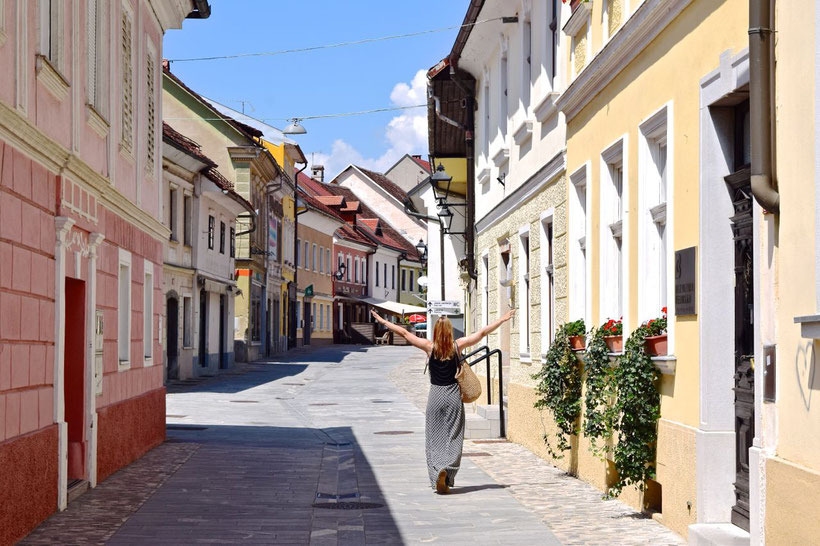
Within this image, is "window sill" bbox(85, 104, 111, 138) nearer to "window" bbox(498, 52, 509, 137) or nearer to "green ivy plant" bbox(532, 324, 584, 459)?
"green ivy plant" bbox(532, 324, 584, 459)

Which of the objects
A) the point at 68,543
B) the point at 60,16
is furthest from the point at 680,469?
the point at 60,16

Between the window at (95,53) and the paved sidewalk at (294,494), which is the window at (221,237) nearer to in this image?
the paved sidewalk at (294,494)

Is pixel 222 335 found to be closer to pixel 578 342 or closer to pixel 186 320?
pixel 186 320

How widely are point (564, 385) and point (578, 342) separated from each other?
22.1 inches

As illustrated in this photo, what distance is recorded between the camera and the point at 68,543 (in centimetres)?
867

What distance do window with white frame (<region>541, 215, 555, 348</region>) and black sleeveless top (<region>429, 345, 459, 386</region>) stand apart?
316 centimetres

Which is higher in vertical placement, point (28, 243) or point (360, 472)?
point (28, 243)

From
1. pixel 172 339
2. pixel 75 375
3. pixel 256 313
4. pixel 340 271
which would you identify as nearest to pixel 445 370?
pixel 75 375

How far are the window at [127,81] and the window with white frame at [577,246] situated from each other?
17.0 ft

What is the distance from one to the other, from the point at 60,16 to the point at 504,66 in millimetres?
9663

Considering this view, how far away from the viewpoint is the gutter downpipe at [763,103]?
672 centimetres

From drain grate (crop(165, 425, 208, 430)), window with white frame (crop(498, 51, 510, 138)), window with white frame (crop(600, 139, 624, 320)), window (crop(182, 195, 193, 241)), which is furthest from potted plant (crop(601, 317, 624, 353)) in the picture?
window (crop(182, 195, 193, 241))

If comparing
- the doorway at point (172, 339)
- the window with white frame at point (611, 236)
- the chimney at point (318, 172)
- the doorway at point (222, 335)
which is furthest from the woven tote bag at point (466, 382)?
the chimney at point (318, 172)

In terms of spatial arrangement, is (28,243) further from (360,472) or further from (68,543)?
(360,472)
